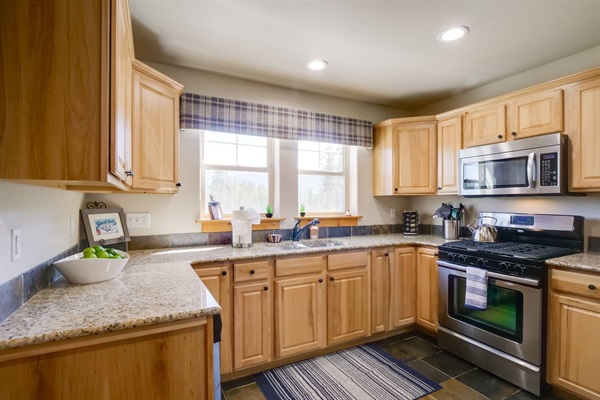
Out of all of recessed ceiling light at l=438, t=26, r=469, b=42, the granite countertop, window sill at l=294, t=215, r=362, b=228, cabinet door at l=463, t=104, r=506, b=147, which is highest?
recessed ceiling light at l=438, t=26, r=469, b=42

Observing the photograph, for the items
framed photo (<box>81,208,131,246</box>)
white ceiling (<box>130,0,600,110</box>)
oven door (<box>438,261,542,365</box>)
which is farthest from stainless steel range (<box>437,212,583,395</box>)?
framed photo (<box>81,208,131,246</box>)

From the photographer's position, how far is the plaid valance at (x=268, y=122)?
7.84 feet

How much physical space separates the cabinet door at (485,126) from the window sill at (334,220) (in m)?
1.32

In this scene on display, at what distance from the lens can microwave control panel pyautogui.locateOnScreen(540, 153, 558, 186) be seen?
6.72 ft

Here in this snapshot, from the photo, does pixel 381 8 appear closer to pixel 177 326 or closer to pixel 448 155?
pixel 448 155

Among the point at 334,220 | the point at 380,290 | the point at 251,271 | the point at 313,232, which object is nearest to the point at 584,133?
the point at 380,290

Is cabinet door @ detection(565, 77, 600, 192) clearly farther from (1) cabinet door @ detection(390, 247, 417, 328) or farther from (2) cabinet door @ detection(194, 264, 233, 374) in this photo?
(2) cabinet door @ detection(194, 264, 233, 374)

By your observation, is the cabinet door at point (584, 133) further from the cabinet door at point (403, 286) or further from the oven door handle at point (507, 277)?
the cabinet door at point (403, 286)

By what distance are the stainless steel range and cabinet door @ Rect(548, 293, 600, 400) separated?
2.3 inches

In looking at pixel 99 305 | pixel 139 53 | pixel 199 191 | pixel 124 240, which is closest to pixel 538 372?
pixel 99 305

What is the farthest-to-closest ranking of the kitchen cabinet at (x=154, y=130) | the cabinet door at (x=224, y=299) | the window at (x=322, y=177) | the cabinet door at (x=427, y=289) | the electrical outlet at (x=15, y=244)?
the window at (x=322, y=177)
the cabinet door at (x=427, y=289)
the cabinet door at (x=224, y=299)
the kitchen cabinet at (x=154, y=130)
the electrical outlet at (x=15, y=244)

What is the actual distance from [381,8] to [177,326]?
6.39 feet

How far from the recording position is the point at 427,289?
8.79ft

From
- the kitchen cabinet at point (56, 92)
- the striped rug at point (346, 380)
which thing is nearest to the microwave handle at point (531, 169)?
the striped rug at point (346, 380)
